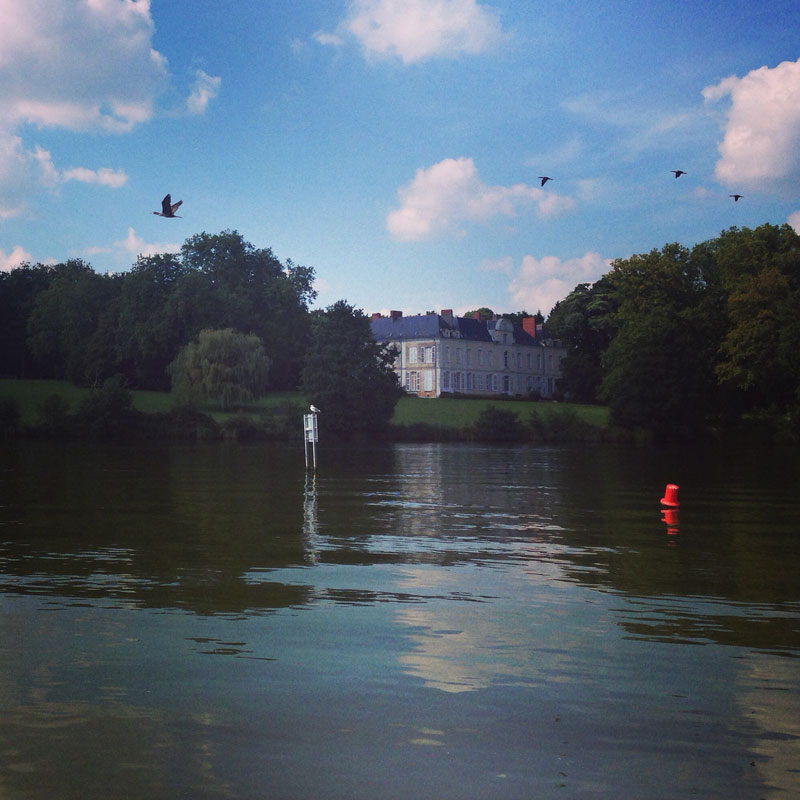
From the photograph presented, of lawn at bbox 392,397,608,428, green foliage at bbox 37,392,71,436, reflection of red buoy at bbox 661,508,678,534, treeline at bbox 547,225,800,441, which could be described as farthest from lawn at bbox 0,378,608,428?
reflection of red buoy at bbox 661,508,678,534

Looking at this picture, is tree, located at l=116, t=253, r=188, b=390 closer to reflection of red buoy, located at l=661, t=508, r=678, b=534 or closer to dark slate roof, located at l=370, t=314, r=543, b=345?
dark slate roof, located at l=370, t=314, r=543, b=345

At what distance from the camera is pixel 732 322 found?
272 feet

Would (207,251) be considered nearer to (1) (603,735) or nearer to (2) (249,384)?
(2) (249,384)

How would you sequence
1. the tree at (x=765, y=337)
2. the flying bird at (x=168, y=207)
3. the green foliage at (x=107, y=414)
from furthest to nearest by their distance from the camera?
the tree at (x=765, y=337), the green foliage at (x=107, y=414), the flying bird at (x=168, y=207)

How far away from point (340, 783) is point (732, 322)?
272ft

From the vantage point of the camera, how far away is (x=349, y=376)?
74750 mm

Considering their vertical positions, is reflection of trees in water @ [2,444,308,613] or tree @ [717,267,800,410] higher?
tree @ [717,267,800,410]

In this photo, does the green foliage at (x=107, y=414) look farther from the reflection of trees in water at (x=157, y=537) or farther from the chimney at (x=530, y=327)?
the chimney at (x=530, y=327)

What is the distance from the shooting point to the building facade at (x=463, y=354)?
424ft

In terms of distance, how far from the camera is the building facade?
129125 mm

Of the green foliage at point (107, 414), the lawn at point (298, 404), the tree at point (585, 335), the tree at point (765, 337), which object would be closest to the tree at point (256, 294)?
the lawn at point (298, 404)

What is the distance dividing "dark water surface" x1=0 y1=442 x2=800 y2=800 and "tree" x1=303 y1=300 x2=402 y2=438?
177 feet

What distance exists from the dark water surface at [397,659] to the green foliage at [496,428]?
57.0 meters

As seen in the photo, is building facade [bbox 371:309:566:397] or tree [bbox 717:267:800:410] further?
building facade [bbox 371:309:566:397]
